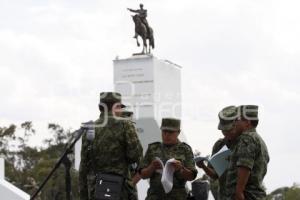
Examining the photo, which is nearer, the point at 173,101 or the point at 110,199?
the point at 110,199

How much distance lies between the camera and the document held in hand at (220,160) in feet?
15.2

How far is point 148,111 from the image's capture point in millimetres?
20078

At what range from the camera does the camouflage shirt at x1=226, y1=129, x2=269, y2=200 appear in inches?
169

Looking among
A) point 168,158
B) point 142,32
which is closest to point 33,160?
point 142,32

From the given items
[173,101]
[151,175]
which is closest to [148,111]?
[173,101]

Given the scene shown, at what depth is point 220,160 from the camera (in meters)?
4.67

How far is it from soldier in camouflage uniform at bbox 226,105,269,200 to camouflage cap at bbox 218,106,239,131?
5 centimetres

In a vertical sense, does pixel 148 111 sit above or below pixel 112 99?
below

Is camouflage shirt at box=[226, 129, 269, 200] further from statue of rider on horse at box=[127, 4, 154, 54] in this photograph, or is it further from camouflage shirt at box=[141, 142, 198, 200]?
statue of rider on horse at box=[127, 4, 154, 54]

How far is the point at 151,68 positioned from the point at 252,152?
1646 centimetres

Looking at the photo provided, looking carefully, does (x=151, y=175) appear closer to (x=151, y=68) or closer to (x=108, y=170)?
(x=108, y=170)

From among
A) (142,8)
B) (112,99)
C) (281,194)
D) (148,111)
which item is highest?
(142,8)

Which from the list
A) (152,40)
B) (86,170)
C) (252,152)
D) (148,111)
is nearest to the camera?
(252,152)

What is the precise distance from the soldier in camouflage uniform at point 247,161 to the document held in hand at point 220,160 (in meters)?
0.14
